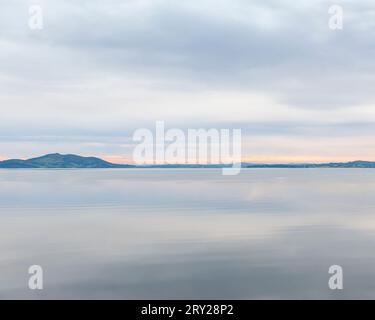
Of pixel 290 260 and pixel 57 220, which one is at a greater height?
pixel 57 220

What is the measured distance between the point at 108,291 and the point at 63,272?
5.48 meters

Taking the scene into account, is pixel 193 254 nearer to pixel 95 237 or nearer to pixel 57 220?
pixel 95 237

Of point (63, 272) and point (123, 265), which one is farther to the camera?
point (123, 265)

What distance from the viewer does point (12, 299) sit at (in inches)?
946

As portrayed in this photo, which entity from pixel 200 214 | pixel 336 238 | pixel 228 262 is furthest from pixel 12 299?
pixel 200 214

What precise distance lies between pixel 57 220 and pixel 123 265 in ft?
83.1

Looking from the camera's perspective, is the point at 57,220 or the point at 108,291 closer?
the point at 108,291

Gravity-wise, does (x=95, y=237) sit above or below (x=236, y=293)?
above

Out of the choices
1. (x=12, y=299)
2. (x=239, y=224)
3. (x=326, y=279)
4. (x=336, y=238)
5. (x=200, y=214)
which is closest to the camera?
(x=12, y=299)
